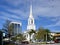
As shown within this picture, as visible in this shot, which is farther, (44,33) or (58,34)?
(58,34)

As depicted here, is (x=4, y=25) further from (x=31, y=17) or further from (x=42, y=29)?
(x=31, y=17)

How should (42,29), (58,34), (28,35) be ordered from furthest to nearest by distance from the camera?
1. (28,35)
2. (58,34)
3. (42,29)

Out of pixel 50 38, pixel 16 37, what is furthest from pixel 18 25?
pixel 50 38

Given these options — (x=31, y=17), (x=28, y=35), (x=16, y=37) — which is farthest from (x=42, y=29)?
(x=31, y=17)

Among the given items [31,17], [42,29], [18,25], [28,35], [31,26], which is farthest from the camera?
[31,26]

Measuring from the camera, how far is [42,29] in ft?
92.2

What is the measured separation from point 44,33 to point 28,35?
494 inches

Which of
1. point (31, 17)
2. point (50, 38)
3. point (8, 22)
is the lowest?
point (50, 38)

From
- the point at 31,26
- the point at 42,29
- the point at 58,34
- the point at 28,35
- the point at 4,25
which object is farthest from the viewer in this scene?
the point at 31,26

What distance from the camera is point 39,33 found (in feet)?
94.1

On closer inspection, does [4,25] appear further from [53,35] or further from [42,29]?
[53,35]

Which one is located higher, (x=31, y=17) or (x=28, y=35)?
(x=31, y=17)

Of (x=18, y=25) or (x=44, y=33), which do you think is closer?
(x=44, y=33)

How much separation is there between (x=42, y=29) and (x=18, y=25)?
5017 millimetres
